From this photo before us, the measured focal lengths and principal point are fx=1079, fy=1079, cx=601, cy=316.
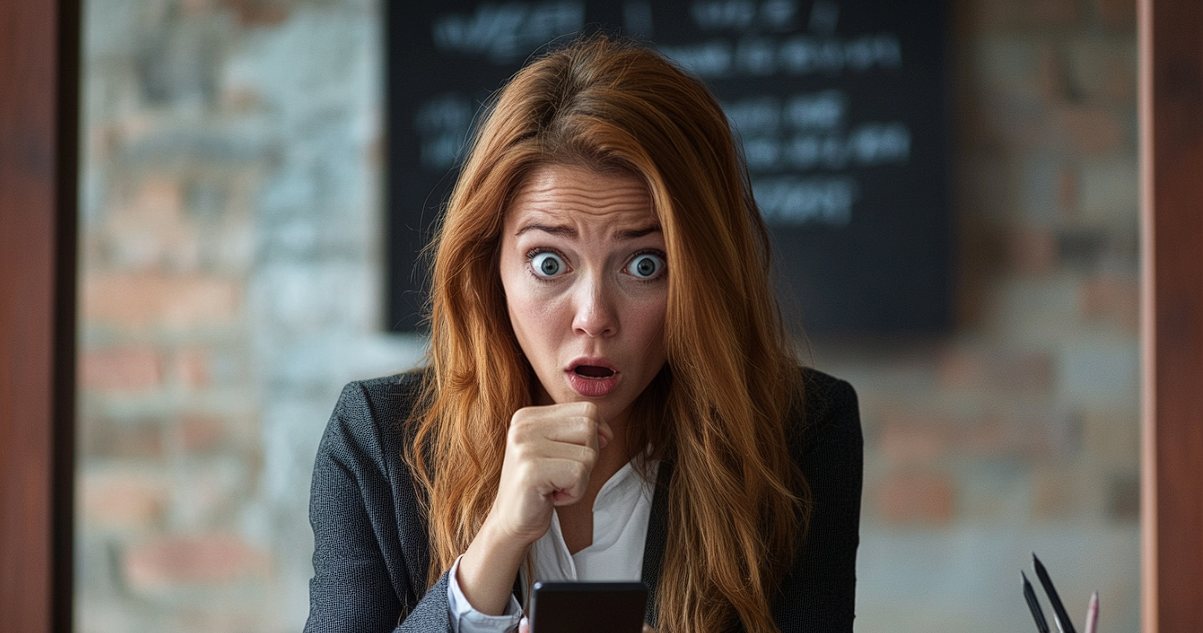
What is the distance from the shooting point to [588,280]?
107cm

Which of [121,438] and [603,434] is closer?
[603,434]

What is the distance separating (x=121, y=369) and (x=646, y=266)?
1.57m

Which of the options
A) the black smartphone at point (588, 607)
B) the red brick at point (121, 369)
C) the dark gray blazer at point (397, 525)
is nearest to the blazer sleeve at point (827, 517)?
the dark gray blazer at point (397, 525)

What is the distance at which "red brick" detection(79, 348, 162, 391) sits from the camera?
225 cm

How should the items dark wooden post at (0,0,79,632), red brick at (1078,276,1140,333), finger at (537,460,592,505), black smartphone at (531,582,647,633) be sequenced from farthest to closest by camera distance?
red brick at (1078,276,1140,333)
dark wooden post at (0,0,79,632)
finger at (537,460,592,505)
black smartphone at (531,582,647,633)

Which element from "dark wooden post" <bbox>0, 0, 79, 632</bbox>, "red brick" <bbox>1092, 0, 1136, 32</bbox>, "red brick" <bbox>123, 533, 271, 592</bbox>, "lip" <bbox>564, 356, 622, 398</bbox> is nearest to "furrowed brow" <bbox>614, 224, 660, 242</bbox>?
"lip" <bbox>564, 356, 622, 398</bbox>

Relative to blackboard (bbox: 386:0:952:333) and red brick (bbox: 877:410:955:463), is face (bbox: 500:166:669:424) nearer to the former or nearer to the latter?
blackboard (bbox: 386:0:952:333)

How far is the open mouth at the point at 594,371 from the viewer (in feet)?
3.63

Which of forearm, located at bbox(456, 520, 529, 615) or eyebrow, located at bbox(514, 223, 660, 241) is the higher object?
eyebrow, located at bbox(514, 223, 660, 241)

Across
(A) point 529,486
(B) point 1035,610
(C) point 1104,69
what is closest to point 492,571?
(A) point 529,486

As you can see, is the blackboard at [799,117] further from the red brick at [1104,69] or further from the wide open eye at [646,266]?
the wide open eye at [646,266]

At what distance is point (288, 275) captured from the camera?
7.36 ft

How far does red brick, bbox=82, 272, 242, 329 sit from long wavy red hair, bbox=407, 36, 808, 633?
3.74 feet

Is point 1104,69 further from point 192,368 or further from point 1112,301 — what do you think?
point 192,368
